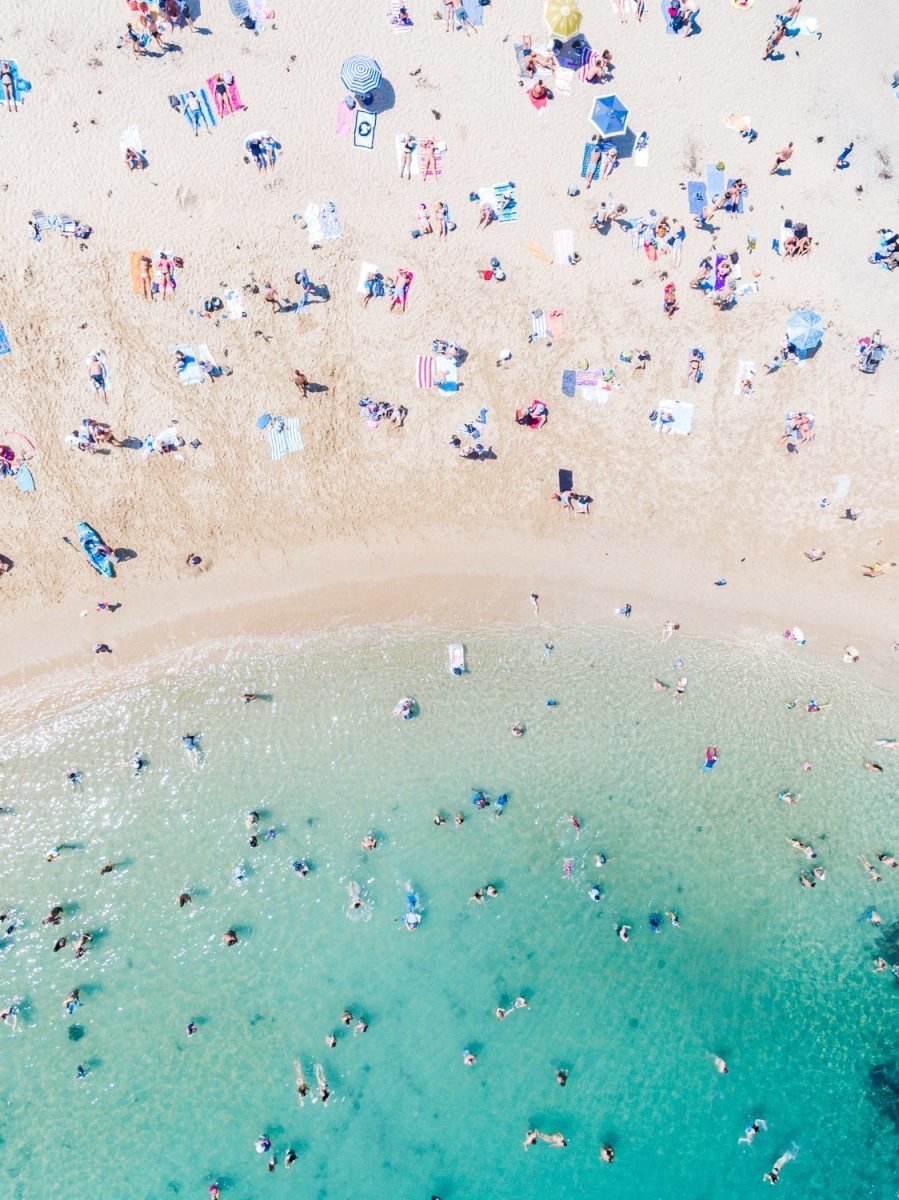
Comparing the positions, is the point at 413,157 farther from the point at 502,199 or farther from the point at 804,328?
the point at 804,328

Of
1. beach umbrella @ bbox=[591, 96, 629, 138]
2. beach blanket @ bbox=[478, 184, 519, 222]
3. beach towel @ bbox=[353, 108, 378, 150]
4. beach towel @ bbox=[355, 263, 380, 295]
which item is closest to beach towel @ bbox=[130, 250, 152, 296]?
beach towel @ bbox=[355, 263, 380, 295]

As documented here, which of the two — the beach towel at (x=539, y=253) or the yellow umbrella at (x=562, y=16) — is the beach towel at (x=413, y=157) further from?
the yellow umbrella at (x=562, y=16)

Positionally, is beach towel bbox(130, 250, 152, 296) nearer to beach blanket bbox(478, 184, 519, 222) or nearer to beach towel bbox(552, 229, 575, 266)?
beach blanket bbox(478, 184, 519, 222)

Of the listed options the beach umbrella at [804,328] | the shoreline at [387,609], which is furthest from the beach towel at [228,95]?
the beach umbrella at [804,328]

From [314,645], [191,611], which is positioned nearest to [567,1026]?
[314,645]

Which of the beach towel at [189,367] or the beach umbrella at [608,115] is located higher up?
the beach umbrella at [608,115]

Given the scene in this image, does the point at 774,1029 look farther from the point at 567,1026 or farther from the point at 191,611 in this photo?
the point at 191,611
